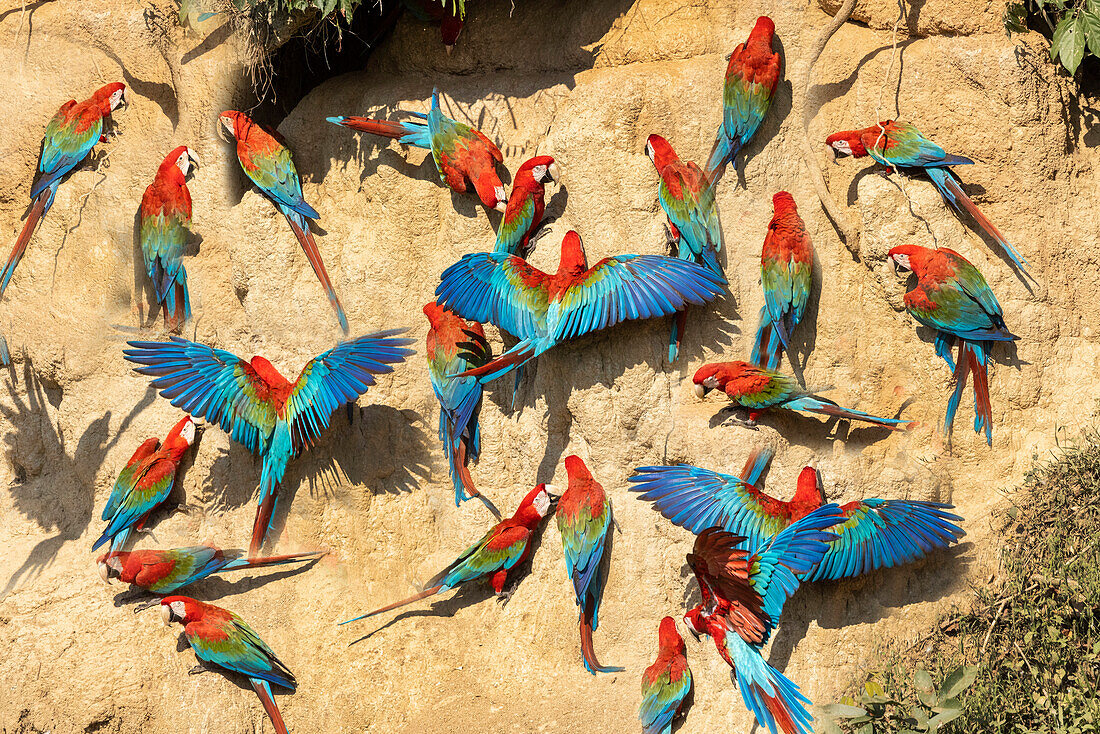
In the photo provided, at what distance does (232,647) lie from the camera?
4324mm

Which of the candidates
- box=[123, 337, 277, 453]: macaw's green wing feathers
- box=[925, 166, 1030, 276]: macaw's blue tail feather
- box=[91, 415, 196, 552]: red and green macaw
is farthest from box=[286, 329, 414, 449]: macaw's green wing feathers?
box=[925, 166, 1030, 276]: macaw's blue tail feather

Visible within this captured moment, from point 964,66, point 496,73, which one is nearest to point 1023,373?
point 964,66

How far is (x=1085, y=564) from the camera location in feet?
12.8

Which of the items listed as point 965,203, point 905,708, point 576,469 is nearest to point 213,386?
point 576,469

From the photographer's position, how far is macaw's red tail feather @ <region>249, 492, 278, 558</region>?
4.60 metres

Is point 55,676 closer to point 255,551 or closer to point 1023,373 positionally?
point 255,551

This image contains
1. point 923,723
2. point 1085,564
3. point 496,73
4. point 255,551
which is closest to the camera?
point 923,723

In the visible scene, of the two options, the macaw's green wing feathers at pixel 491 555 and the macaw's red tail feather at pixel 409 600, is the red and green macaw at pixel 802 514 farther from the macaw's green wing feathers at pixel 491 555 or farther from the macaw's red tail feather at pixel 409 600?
the macaw's red tail feather at pixel 409 600

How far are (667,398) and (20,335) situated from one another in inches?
129

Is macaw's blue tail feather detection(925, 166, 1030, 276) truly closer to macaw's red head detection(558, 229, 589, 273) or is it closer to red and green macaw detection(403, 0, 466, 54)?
macaw's red head detection(558, 229, 589, 273)

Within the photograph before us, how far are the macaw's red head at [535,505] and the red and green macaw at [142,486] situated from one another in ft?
5.28

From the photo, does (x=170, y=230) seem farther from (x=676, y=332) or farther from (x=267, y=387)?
(x=676, y=332)

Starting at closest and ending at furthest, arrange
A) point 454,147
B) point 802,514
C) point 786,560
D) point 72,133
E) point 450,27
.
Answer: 1. point 786,560
2. point 802,514
3. point 454,147
4. point 450,27
5. point 72,133

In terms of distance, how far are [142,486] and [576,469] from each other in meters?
1.98
